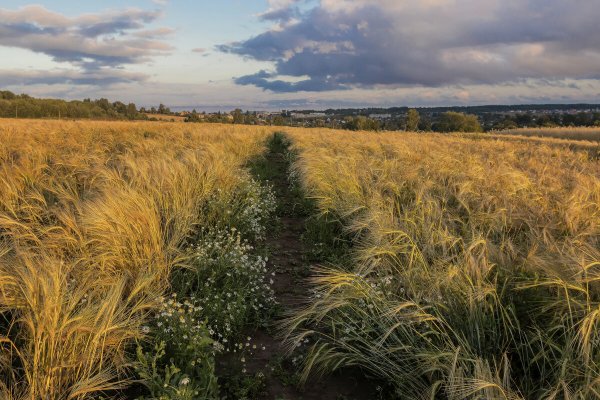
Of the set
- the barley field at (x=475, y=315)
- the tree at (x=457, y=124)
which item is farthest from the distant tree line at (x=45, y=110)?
the barley field at (x=475, y=315)

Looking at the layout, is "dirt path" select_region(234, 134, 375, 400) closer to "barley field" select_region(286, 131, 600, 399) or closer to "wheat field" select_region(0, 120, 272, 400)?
"barley field" select_region(286, 131, 600, 399)

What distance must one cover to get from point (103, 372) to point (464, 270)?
8.40 ft

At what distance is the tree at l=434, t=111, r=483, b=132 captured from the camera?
5552cm

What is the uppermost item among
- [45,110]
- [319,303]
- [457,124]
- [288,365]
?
[45,110]

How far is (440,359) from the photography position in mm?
2594

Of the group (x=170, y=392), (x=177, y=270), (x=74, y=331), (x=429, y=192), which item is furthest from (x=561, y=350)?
(x=429, y=192)

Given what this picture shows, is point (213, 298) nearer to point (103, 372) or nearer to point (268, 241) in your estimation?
point (103, 372)

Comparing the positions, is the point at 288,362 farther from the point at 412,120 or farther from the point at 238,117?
the point at 238,117

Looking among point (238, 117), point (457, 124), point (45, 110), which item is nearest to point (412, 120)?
point (457, 124)

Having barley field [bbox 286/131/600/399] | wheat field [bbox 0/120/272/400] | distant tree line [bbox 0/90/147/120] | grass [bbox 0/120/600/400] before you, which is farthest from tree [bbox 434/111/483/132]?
barley field [bbox 286/131/600/399]

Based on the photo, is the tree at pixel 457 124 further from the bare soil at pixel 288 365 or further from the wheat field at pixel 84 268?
the wheat field at pixel 84 268

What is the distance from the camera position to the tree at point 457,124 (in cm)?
5552

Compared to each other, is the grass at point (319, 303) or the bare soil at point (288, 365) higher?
the grass at point (319, 303)

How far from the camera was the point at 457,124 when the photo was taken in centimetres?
5800
